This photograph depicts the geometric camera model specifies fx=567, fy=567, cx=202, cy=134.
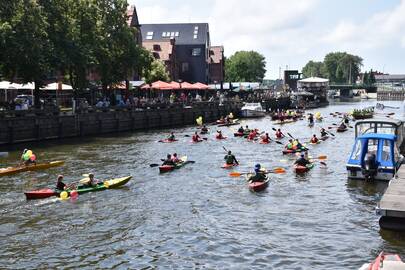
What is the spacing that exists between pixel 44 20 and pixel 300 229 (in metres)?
36.5

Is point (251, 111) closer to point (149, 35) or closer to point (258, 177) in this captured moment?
point (149, 35)

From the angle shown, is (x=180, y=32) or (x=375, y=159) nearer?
(x=375, y=159)

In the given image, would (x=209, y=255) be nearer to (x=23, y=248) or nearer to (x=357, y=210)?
(x=23, y=248)

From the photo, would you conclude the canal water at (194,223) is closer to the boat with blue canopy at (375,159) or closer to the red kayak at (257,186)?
the red kayak at (257,186)

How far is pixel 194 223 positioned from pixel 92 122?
38.9 m

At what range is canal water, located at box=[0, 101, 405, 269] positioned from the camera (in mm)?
20250

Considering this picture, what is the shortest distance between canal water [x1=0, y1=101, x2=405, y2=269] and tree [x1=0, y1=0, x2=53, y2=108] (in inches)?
568

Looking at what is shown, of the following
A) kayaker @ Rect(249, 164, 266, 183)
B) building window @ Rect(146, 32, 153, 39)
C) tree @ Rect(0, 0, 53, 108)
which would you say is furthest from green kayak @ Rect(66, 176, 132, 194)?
building window @ Rect(146, 32, 153, 39)

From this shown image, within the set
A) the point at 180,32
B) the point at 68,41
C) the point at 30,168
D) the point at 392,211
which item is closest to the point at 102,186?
the point at 30,168

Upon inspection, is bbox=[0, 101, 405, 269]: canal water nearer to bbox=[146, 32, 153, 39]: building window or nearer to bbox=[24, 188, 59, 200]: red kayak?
bbox=[24, 188, 59, 200]: red kayak

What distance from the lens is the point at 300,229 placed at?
23641mm

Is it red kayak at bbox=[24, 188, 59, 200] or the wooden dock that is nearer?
the wooden dock

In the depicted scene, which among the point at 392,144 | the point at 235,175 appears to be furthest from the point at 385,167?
the point at 235,175

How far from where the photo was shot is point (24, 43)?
48562 millimetres
